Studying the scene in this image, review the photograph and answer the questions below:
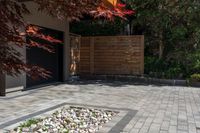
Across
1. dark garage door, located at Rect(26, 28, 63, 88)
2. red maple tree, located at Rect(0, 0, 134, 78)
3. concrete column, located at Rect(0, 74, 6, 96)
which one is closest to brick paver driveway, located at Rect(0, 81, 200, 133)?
concrete column, located at Rect(0, 74, 6, 96)

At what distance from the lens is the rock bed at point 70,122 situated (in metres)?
5.18

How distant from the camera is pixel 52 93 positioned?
377 inches

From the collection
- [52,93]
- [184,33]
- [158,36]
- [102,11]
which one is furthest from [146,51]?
[102,11]

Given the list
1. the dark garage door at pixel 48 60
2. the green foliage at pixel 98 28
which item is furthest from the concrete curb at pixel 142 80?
the green foliage at pixel 98 28

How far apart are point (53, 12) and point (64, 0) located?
0.67ft

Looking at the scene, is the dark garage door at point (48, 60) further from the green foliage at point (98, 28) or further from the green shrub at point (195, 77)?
the green shrub at point (195, 77)

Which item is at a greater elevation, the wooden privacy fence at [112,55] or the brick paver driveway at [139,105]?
the wooden privacy fence at [112,55]

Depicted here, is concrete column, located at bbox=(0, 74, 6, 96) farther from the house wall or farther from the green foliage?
the green foliage

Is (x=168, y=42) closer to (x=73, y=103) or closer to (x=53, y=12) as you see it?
(x=73, y=103)

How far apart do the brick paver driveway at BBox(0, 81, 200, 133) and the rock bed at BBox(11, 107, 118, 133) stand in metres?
0.56

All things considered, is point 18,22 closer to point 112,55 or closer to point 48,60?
point 48,60

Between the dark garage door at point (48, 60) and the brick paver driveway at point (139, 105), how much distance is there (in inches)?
36.7

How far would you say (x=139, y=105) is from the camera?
25.5 feet

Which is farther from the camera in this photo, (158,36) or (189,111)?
(158,36)
